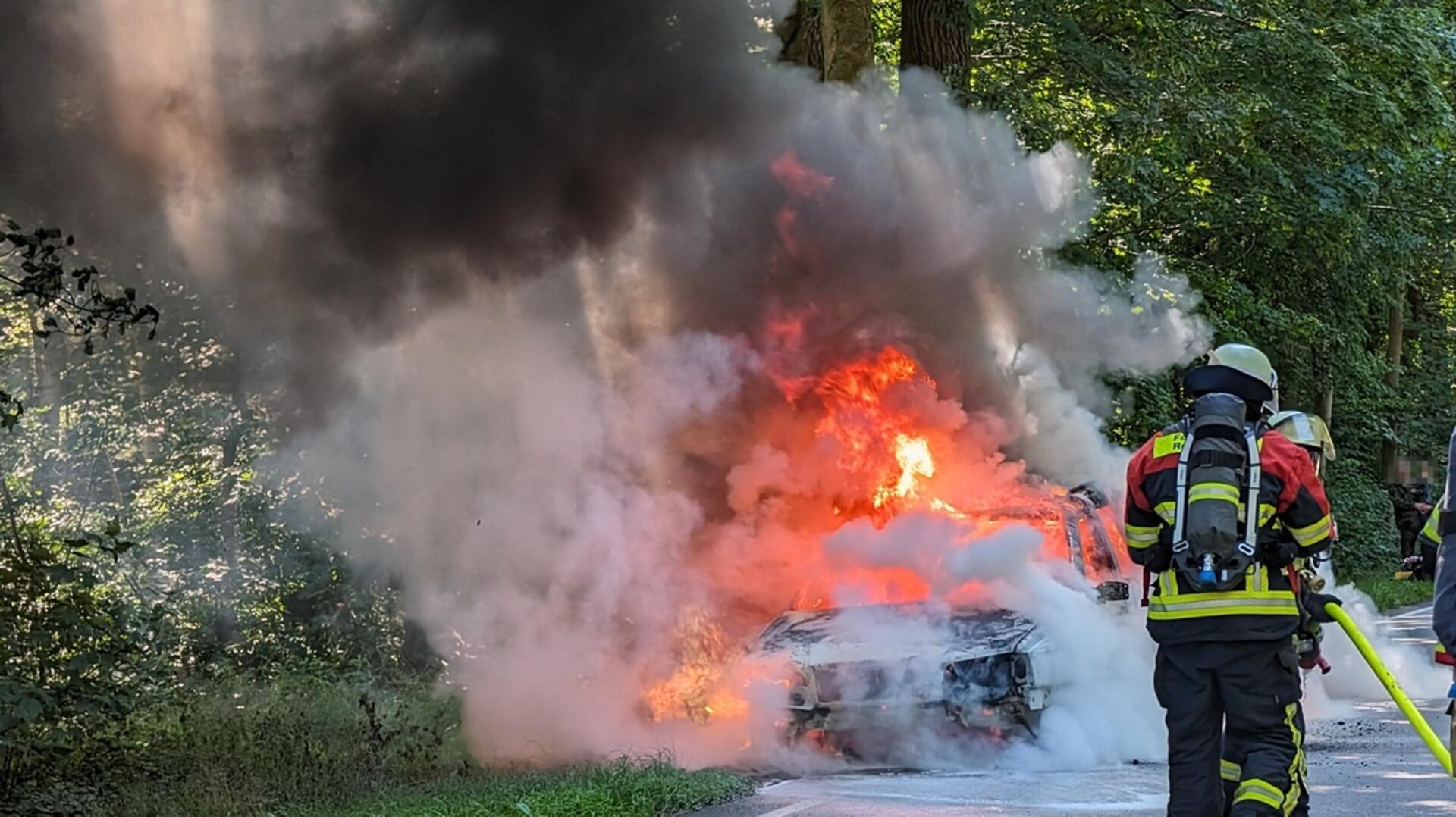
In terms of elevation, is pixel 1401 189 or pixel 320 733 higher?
pixel 1401 189

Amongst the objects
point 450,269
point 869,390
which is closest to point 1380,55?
point 869,390

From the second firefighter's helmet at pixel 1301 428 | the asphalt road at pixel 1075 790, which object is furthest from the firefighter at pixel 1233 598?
the second firefighter's helmet at pixel 1301 428

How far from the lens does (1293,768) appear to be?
5117 mm

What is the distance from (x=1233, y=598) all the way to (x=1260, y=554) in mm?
173

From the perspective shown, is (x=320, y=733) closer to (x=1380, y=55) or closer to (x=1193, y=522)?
(x=1193, y=522)

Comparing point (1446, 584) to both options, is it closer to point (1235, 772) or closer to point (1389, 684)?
point (1389, 684)

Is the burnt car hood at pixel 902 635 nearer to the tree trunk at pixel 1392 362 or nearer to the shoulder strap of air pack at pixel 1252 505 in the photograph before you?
the shoulder strap of air pack at pixel 1252 505

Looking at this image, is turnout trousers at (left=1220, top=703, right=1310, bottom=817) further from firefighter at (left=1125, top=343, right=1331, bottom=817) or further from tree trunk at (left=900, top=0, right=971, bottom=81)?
tree trunk at (left=900, top=0, right=971, bottom=81)

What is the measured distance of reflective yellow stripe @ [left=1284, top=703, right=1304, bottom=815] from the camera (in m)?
5.09

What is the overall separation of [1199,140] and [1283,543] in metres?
10.3

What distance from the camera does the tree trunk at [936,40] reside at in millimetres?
13797

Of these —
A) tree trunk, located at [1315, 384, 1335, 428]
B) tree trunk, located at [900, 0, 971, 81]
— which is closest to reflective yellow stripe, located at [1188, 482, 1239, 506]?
tree trunk, located at [900, 0, 971, 81]

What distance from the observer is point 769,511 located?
11.2 m

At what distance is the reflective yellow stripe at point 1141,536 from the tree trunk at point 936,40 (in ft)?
29.2
